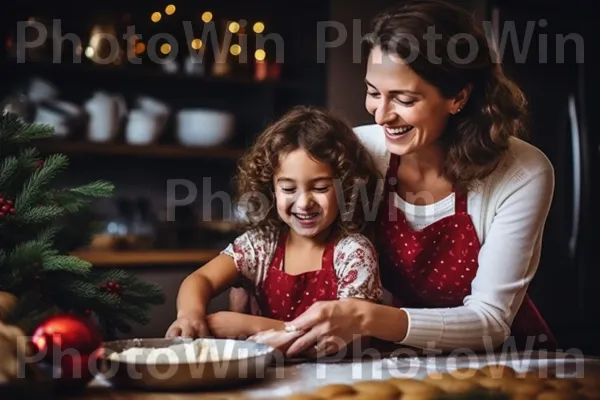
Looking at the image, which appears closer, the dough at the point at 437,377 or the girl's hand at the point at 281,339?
the dough at the point at 437,377

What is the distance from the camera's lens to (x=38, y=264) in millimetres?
1080

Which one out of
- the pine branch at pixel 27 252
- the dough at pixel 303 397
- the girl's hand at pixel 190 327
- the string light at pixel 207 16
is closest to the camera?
the dough at pixel 303 397

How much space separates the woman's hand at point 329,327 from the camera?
1250mm

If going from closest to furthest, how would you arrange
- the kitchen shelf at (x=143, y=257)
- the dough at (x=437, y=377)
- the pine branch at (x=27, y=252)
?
the dough at (x=437, y=377)
the pine branch at (x=27, y=252)
the kitchen shelf at (x=143, y=257)

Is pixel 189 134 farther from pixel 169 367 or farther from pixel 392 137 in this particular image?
pixel 169 367

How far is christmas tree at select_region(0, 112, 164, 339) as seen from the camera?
4.21 ft

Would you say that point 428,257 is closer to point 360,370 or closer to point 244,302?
point 244,302

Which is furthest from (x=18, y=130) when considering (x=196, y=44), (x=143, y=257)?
(x=196, y=44)

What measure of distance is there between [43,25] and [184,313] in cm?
180

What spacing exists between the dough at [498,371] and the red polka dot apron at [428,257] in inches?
16.3

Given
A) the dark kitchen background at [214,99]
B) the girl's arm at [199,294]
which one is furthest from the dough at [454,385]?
the dark kitchen background at [214,99]

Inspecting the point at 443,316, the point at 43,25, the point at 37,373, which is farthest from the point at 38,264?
the point at 43,25

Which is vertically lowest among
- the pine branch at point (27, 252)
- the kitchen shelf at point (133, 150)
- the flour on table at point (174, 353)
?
the flour on table at point (174, 353)

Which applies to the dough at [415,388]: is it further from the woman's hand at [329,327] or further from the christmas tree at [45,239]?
the christmas tree at [45,239]
